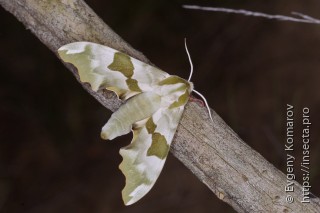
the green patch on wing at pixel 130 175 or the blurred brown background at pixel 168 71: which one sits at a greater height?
the green patch on wing at pixel 130 175

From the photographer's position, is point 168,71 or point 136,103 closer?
point 136,103

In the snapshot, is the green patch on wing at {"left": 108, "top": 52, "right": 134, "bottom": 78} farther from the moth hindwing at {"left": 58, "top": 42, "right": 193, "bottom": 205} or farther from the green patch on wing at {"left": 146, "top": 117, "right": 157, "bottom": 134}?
the green patch on wing at {"left": 146, "top": 117, "right": 157, "bottom": 134}

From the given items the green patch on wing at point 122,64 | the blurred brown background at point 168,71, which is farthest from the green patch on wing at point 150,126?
the blurred brown background at point 168,71

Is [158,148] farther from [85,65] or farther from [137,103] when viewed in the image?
[85,65]

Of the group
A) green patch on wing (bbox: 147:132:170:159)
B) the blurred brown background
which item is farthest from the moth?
the blurred brown background

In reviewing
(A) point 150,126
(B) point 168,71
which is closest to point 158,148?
(A) point 150,126

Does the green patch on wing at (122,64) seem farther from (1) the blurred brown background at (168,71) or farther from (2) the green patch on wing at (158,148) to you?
(1) the blurred brown background at (168,71)
